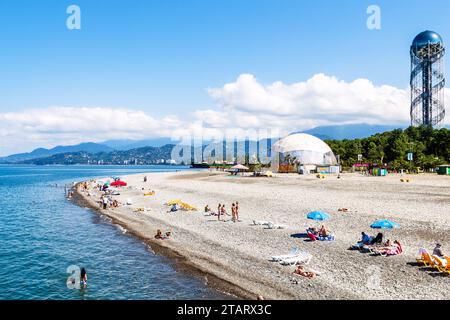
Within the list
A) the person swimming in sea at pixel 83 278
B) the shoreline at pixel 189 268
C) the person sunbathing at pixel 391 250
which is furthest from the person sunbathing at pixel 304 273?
the person swimming in sea at pixel 83 278

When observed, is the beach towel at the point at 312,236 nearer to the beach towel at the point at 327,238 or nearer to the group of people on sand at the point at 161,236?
the beach towel at the point at 327,238

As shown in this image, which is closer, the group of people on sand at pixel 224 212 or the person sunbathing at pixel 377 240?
the person sunbathing at pixel 377 240

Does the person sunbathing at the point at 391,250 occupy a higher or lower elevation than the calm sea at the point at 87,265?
higher

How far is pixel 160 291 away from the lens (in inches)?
674

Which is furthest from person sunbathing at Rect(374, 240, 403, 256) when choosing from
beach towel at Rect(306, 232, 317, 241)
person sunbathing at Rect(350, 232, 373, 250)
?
beach towel at Rect(306, 232, 317, 241)

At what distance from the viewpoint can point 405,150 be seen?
101 metres

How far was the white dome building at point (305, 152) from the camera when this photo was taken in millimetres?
109669

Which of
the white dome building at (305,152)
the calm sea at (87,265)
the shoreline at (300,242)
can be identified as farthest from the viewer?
the white dome building at (305,152)

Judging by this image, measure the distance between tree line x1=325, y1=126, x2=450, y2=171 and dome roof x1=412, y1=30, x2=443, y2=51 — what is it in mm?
31976

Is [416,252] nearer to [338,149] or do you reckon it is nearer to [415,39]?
[338,149]

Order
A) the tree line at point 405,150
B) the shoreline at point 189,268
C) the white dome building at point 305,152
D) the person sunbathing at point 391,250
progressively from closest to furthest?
the shoreline at point 189,268
the person sunbathing at point 391,250
the tree line at point 405,150
the white dome building at point 305,152

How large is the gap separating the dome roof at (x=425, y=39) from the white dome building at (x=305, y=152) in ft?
170

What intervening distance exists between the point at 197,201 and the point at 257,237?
21158mm

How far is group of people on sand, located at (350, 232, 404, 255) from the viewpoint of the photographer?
63.8 ft
